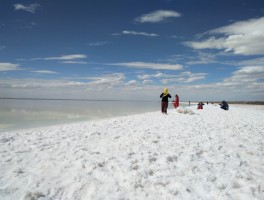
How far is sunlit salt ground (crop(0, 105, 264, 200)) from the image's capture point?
5375 mm

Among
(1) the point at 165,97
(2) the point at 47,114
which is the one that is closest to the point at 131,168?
(1) the point at 165,97

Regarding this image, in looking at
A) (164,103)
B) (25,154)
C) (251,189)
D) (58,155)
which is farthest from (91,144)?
(164,103)

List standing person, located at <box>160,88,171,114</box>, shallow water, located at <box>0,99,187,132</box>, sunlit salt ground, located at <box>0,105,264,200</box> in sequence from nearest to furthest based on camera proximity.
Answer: sunlit salt ground, located at <box>0,105,264,200</box> < shallow water, located at <box>0,99,187,132</box> < standing person, located at <box>160,88,171,114</box>

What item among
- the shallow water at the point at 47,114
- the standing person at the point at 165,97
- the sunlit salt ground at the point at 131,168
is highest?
the standing person at the point at 165,97

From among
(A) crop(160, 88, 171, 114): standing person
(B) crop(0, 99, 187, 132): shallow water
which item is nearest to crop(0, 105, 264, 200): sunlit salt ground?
(B) crop(0, 99, 187, 132): shallow water

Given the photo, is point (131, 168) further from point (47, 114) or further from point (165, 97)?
point (47, 114)

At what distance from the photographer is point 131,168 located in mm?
6629

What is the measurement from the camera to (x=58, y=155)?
7641 millimetres

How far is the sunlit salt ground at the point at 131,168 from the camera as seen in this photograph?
5.38m

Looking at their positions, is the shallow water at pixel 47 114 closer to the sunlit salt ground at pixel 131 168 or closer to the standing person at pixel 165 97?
the standing person at pixel 165 97

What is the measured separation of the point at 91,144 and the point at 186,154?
331 centimetres

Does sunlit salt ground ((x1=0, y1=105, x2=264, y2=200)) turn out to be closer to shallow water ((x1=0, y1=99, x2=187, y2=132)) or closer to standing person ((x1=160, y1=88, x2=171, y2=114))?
shallow water ((x1=0, y1=99, x2=187, y2=132))

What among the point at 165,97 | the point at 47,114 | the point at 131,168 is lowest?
the point at 131,168

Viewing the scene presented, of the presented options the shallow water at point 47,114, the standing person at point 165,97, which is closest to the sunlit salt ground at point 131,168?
the shallow water at point 47,114
